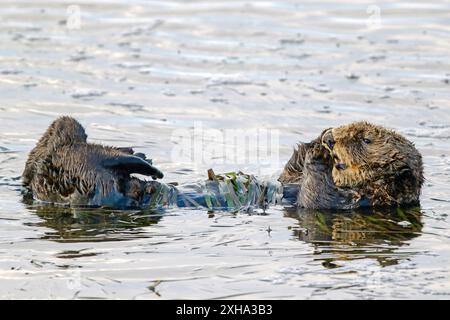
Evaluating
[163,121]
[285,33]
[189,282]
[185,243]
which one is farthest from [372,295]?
[285,33]

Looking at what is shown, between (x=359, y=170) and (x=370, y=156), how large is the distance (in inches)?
5.7

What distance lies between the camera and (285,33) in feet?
43.1

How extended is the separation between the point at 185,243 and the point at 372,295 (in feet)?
5.19

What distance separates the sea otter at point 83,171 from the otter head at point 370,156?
146 cm

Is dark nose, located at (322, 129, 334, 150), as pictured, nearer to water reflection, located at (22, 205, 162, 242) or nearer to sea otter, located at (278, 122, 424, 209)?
sea otter, located at (278, 122, 424, 209)

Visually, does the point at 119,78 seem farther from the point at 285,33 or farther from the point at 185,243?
the point at 185,243

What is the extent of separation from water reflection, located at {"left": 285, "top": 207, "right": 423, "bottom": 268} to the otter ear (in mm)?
1123

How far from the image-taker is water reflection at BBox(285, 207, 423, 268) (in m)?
6.60

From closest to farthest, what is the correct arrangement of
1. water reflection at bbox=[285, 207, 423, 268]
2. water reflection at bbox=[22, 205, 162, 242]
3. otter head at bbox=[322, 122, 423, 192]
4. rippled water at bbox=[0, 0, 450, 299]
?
rippled water at bbox=[0, 0, 450, 299] < water reflection at bbox=[285, 207, 423, 268] < water reflection at bbox=[22, 205, 162, 242] < otter head at bbox=[322, 122, 423, 192]

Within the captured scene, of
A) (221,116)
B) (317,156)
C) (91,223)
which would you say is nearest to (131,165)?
(91,223)

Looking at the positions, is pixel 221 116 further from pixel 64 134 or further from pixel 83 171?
pixel 83 171

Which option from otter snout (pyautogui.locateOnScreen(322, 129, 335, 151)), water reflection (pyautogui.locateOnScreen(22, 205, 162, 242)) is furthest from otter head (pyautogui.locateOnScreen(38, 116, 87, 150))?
otter snout (pyautogui.locateOnScreen(322, 129, 335, 151))

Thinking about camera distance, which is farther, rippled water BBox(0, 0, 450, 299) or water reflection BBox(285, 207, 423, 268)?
water reflection BBox(285, 207, 423, 268)

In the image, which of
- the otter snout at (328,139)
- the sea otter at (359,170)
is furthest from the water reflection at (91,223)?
the otter snout at (328,139)
